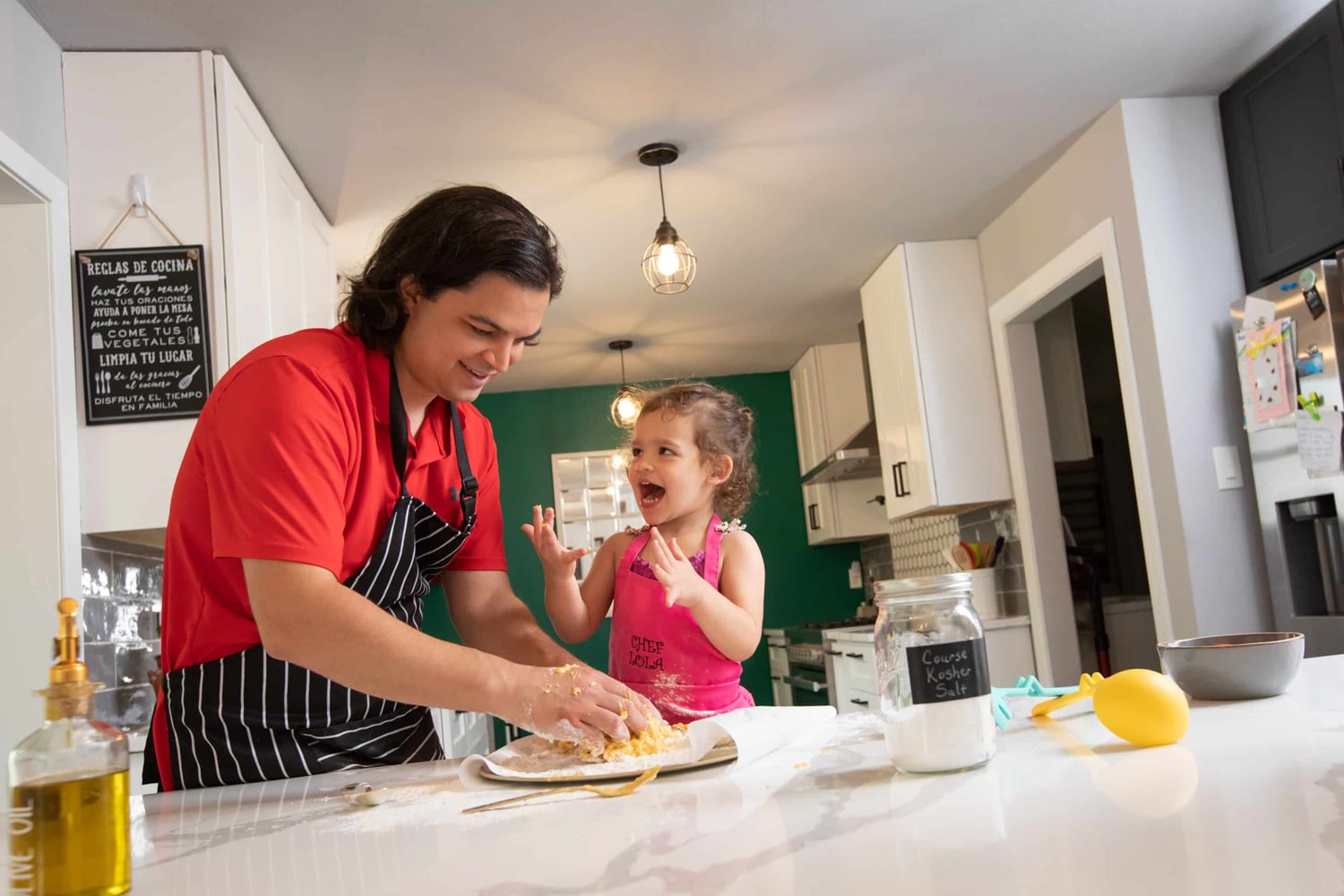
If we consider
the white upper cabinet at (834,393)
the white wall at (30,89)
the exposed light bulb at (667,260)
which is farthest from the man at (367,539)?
the white upper cabinet at (834,393)

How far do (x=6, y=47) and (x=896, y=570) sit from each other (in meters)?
5.03

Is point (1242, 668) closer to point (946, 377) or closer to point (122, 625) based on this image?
Result: point (122, 625)

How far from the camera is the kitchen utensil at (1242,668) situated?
3.64 ft

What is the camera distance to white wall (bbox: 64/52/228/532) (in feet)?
8.23

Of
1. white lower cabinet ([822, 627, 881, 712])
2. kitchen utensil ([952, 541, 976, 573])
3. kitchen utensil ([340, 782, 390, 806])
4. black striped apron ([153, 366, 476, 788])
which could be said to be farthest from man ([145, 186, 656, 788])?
kitchen utensil ([952, 541, 976, 573])

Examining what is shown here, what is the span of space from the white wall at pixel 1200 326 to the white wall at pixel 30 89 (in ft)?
10.2

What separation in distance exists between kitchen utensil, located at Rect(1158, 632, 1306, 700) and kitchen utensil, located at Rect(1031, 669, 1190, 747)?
0.87 feet

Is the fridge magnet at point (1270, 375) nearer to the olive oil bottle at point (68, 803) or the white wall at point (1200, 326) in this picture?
the white wall at point (1200, 326)

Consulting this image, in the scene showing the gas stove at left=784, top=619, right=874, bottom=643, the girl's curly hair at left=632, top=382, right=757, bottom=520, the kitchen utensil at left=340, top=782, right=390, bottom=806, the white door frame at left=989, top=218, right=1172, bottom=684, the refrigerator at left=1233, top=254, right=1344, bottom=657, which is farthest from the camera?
the gas stove at left=784, top=619, right=874, bottom=643

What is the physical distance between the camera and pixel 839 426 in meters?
6.19

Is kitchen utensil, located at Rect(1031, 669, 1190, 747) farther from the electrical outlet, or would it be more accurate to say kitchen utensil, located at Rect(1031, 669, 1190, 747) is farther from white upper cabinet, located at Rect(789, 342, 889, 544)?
white upper cabinet, located at Rect(789, 342, 889, 544)

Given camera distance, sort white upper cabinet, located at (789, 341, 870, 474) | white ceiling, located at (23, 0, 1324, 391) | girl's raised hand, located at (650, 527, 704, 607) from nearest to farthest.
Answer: girl's raised hand, located at (650, 527, 704, 607), white ceiling, located at (23, 0, 1324, 391), white upper cabinet, located at (789, 341, 870, 474)

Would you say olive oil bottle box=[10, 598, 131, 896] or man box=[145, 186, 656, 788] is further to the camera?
man box=[145, 186, 656, 788]

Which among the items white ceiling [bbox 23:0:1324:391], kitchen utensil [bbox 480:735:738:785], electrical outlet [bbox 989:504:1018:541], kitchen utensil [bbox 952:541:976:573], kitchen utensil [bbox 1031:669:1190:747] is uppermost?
white ceiling [bbox 23:0:1324:391]
